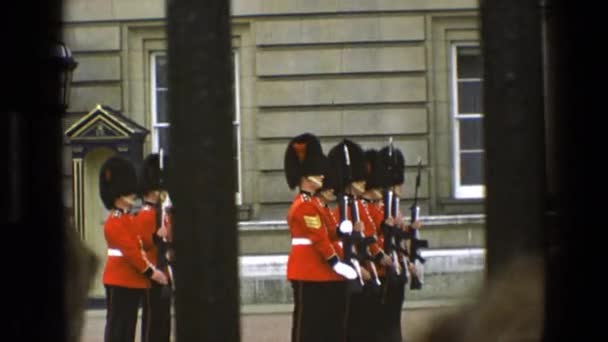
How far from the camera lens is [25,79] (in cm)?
335

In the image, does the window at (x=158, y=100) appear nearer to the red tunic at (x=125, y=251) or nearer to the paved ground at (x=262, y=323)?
the paved ground at (x=262, y=323)

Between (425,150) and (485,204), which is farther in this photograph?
(425,150)

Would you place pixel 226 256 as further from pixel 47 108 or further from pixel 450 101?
pixel 450 101

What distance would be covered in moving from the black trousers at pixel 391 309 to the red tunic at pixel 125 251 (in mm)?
1588

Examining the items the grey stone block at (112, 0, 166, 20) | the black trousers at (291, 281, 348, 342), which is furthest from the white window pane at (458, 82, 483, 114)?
the black trousers at (291, 281, 348, 342)

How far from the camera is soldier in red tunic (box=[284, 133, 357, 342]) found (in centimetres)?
800

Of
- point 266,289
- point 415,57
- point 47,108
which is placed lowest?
point 266,289

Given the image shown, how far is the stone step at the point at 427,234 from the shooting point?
1346cm

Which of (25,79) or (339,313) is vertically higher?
(25,79)

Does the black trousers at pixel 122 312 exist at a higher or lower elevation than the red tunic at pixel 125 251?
lower

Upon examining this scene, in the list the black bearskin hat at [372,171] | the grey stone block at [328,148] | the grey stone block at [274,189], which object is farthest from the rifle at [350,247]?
the grey stone block at [274,189]

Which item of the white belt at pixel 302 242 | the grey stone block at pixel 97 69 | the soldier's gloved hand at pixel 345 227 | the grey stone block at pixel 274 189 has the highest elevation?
the grey stone block at pixel 97 69

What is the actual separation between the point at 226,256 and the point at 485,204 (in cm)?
81

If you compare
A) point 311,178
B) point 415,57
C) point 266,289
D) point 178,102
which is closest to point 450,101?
point 415,57
